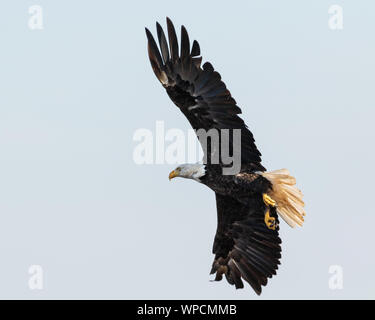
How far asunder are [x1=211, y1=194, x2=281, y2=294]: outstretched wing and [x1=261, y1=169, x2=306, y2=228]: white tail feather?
0.54ft

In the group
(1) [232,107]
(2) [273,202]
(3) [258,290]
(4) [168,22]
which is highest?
(4) [168,22]

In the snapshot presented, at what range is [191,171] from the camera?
15102mm

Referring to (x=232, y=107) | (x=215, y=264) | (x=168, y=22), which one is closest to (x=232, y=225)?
(x=215, y=264)

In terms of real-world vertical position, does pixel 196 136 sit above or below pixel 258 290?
above

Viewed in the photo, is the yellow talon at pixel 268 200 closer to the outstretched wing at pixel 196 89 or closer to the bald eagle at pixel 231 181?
the bald eagle at pixel 231 181

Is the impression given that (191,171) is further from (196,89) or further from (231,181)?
(196,89)

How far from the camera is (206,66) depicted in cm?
1439

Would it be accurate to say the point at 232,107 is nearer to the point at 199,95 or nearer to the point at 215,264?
the point at 199,95

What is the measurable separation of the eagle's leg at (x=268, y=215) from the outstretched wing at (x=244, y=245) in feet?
0.23

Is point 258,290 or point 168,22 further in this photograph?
point 258,290

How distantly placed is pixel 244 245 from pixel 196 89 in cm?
233

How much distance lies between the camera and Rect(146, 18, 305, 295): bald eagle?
14547mm

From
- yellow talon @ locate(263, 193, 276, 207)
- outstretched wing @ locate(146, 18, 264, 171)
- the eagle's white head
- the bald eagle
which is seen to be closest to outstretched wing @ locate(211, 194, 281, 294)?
the bald eagle

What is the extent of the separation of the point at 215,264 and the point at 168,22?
11.1 ft
